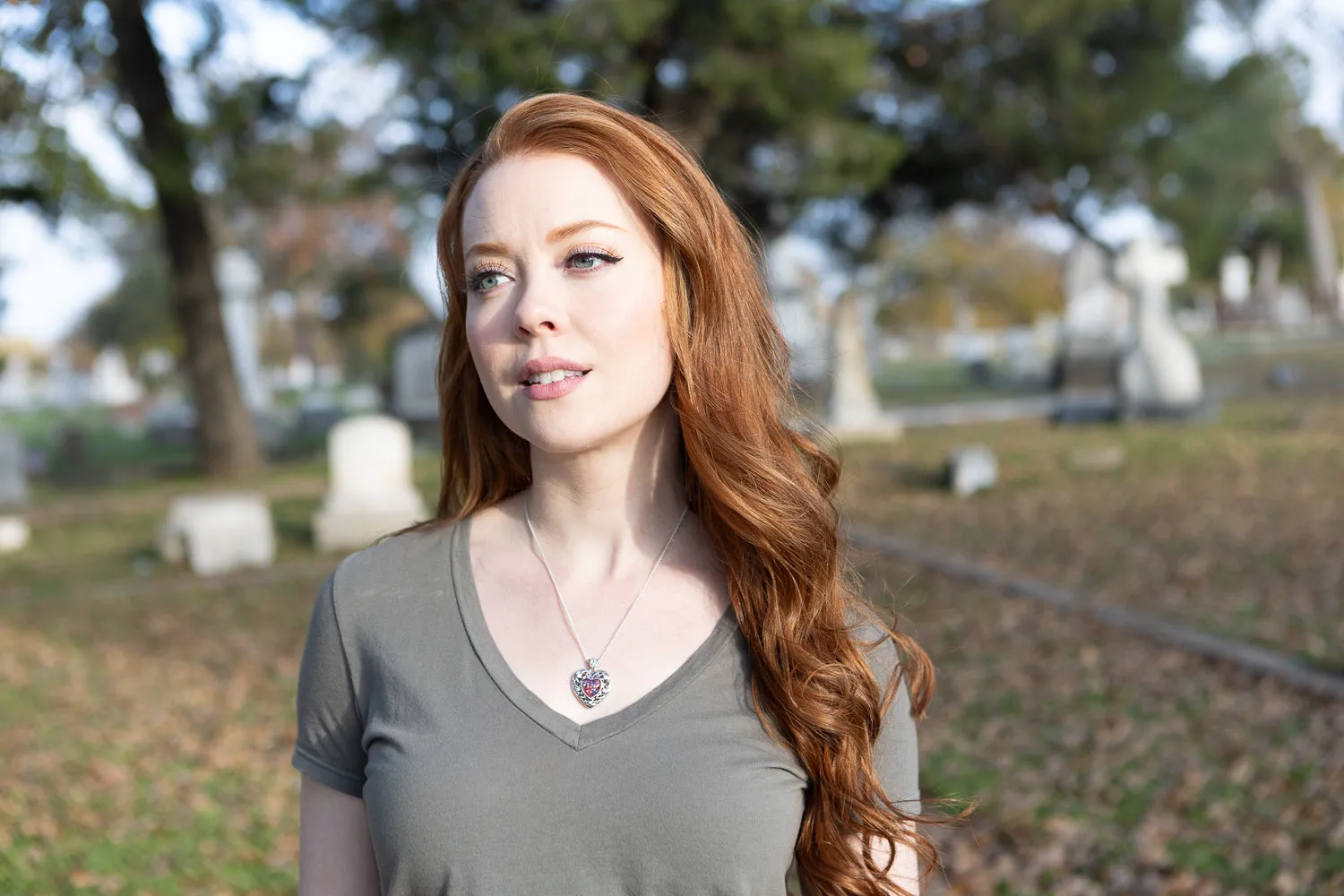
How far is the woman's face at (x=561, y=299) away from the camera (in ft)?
5.41

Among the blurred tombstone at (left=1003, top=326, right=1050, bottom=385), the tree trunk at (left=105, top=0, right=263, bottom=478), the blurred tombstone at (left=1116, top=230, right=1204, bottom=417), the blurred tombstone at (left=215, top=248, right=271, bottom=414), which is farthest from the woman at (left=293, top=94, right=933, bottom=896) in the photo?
the blurred tombstone at (left=1003, top=326, right=1050, bottom=385)

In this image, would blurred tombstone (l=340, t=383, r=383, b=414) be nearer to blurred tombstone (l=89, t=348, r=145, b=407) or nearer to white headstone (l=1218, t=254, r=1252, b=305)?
blurred tombstone (l=89, t=348, r=145, b=407)

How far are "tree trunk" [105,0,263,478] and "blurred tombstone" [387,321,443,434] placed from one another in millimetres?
3863

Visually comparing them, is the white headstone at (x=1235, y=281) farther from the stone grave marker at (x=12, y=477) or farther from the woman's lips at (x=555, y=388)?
the woman's lips at (x=555, y=388)

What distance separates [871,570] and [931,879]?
14.1 feet

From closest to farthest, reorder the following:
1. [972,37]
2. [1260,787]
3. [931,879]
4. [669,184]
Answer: [669,184] < [931,879] < [1260,787] < [972,37]

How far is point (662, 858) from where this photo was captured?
155 centimetres

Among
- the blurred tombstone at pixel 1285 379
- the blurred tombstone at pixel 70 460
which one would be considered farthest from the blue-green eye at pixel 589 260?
the blurred tombstone at pixel 1285 379

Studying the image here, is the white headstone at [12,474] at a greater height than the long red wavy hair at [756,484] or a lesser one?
lesser

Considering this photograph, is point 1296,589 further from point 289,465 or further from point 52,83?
point 289,465

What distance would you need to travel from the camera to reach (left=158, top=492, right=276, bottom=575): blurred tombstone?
10.2m

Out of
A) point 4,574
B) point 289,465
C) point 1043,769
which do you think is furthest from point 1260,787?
point 289,465

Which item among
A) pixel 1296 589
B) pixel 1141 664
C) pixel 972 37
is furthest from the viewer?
pixel 972 37

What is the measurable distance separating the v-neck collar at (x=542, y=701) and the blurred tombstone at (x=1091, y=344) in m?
15.5
